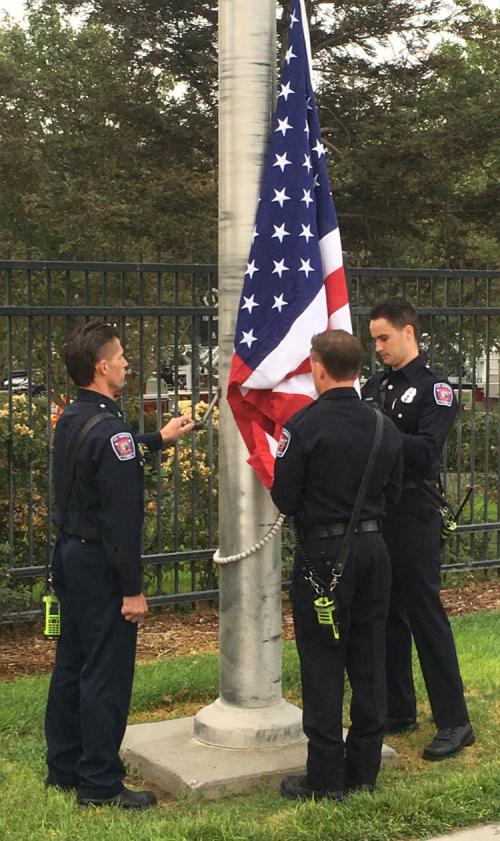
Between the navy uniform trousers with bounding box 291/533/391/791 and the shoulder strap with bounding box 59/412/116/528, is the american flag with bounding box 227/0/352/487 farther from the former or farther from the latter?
the shoulder strap with bounding box 59/412/116/528

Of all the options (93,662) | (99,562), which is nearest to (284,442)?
(99,562)

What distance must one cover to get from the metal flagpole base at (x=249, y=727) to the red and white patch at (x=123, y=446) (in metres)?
1.38

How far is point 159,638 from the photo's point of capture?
750 centimetres

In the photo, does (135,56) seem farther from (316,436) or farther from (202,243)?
(316,436)

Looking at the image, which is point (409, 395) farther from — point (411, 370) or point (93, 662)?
point (93, 662)

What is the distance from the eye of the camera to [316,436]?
4.15m

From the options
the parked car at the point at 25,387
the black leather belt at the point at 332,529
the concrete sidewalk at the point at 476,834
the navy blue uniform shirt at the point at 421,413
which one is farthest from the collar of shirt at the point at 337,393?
the parked car at the point at 25,387

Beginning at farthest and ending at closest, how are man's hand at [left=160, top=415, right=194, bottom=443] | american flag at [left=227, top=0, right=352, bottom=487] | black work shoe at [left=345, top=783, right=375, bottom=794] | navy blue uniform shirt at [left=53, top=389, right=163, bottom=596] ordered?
american flag at [left=227, top=0, right=352, bottom=487], man's hand at [left=160, top=415, right=194, bottom=443], black work shoe at [left=345, top=783, right=375, bottom=794], navy blue uniform shirt at [left=53, top=389, right=163, bottom=596]

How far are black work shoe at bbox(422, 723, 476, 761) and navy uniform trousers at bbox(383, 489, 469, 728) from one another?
0.09 ft

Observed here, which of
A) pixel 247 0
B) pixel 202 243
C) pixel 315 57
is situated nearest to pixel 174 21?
pixel 315 57

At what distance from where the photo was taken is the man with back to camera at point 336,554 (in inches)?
165

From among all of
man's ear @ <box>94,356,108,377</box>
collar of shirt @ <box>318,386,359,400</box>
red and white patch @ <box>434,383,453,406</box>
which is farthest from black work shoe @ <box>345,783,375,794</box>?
man's ear @ <box>94,356,108,377</box>

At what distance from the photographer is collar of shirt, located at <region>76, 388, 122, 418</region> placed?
14.1 ft

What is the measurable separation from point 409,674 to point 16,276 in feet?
43.0
